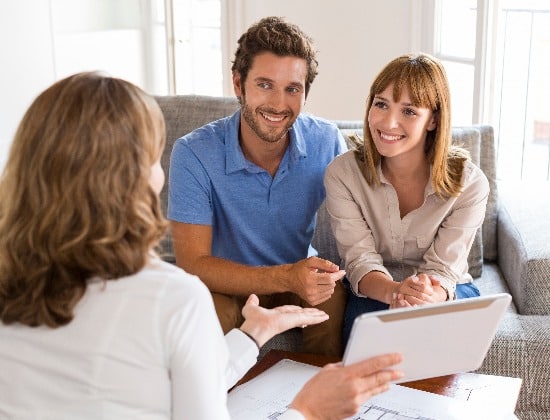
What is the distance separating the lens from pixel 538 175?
419cm

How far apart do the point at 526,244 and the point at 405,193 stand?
436 mm

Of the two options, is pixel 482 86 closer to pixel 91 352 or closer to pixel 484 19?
pixel 484 19

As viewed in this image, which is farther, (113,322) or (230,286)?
(230,286)

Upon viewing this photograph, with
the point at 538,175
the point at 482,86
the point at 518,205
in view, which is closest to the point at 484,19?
the point at 482,86

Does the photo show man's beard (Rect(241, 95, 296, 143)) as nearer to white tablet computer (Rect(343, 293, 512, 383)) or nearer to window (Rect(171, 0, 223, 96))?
white tablet computer (Rect(343, 293, 512, 383))

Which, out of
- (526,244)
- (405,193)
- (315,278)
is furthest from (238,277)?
(526,244)

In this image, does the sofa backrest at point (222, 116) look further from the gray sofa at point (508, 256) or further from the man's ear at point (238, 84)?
the man's ear at point (238, 84)

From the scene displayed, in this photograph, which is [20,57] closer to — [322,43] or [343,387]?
[322,43]

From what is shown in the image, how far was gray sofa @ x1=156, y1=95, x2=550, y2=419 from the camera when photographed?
214 centimetres

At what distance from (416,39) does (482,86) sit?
48 cm

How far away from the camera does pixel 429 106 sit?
2.12 meters

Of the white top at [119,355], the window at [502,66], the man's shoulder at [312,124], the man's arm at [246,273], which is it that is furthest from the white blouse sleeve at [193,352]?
the window at [502,66]

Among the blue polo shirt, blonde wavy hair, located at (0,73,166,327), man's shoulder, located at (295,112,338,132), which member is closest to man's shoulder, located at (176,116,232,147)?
the blue polo shirt

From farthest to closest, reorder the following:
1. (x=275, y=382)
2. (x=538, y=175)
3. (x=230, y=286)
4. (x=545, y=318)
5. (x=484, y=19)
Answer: (x=538, y=175) < (x=484, y=19) < (x=545, y=318) < (x=230, y=286) < (x=275, y=382)
